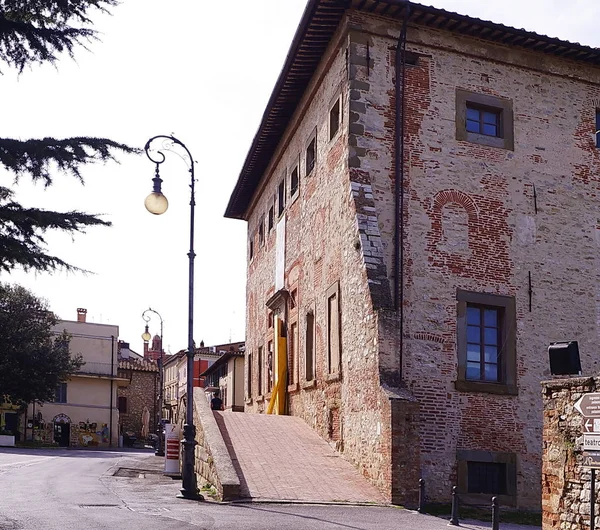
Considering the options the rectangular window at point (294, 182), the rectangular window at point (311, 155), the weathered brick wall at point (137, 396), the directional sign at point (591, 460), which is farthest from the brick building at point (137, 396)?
the directional sign at point (591, 460)

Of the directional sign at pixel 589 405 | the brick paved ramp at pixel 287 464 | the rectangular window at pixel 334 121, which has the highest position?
the rectangular window at pixel 334 121

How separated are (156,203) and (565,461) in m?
7.78

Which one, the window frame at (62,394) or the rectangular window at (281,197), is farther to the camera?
the window frame at (62,394)

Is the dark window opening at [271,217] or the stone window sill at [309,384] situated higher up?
the dark window opening at [271,217]

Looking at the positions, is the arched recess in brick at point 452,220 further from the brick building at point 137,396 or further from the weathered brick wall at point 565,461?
the brick building at point 137,396

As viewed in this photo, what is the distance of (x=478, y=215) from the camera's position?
1759cm

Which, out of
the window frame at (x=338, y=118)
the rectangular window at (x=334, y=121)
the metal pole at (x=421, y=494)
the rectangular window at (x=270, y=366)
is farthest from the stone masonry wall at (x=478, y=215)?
the rectangular window at (x=270, y=366)

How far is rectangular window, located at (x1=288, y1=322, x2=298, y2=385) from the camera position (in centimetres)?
2290

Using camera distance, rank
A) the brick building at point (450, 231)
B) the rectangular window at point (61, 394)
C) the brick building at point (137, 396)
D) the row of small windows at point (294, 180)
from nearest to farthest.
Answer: the brick building at point (450, 231) → the row of small windows at point (294, 180) → the rectangular window at point (61, 394) → the brick building at point (137, 396)

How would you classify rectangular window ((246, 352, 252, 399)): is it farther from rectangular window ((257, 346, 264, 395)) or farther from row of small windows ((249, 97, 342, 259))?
row of small windows ((249, 97, 342, 259))

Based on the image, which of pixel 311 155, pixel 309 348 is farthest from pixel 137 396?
pixel 311 155

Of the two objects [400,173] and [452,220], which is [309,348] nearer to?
[452,220]

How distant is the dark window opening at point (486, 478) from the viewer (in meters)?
16.1

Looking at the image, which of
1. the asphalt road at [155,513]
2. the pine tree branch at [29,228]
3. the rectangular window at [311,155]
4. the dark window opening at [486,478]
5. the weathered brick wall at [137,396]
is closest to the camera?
the pine tree branch at [29,228]
